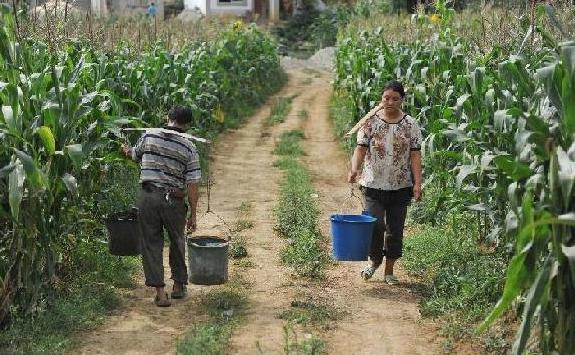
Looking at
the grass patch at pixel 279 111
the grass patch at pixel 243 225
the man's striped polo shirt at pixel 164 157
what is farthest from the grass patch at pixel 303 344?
the grass patch at pixel 279 111

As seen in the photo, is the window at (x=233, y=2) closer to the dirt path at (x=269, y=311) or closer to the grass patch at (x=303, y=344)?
the dirt path at (x=269, y=311)

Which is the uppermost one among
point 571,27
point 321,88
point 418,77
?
point 571,27

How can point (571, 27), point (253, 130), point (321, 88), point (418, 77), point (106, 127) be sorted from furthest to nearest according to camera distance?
1. point (321, 88)
2. point (253, 130)
3. point (418, 77)
4. point (571, 27)
5. point (106, 127)

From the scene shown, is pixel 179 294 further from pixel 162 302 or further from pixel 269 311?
pixel 269 311

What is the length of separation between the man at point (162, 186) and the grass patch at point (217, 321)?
1.28ft

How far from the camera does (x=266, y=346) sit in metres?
5.87

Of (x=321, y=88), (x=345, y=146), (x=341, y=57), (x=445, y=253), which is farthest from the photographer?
(x=321, y=88)

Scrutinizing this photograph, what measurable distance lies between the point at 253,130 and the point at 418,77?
23.9 feet

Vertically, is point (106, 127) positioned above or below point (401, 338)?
above

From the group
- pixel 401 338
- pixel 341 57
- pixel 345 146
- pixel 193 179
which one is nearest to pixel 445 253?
pixel 401 338

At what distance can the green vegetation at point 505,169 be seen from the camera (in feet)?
15.0

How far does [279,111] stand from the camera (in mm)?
21031

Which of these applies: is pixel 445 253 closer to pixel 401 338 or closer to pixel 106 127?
pixel 401 338

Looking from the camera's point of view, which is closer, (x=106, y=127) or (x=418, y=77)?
(x=106, y=127)
